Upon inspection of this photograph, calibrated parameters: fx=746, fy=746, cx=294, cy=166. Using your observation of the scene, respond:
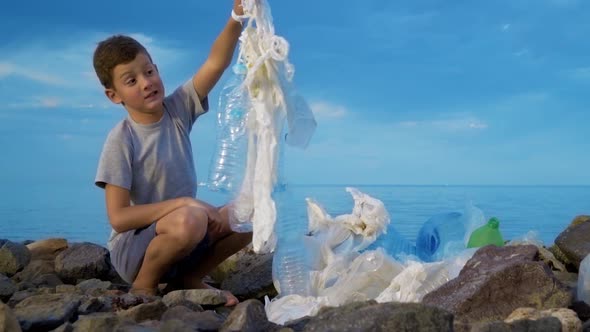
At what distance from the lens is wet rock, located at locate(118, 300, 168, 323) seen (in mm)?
3110

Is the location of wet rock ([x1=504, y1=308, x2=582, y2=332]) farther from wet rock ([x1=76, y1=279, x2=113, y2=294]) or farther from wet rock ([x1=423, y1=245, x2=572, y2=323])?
wet rock ([x1=76, y1=279, x2=113, y2=294])

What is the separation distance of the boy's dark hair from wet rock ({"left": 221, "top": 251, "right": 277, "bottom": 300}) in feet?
4.83

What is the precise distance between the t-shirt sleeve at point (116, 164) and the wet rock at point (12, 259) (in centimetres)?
169

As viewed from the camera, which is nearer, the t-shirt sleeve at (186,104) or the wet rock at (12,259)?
the t-shirt sleeve at (186,104)

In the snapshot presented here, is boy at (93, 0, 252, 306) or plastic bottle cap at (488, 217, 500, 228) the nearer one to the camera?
boy at (93, 0, 252, 306)

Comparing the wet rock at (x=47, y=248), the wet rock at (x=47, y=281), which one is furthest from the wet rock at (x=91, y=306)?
the wet rock at (x=47, y=248)

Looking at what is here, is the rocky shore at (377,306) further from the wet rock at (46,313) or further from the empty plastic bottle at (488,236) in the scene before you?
the empty plastic bottle at (488,236)

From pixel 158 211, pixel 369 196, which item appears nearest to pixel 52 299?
pixel 158 211

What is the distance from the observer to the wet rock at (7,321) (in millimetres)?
2578

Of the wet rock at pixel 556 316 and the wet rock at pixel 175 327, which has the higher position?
the wet rock at pixel 556 316

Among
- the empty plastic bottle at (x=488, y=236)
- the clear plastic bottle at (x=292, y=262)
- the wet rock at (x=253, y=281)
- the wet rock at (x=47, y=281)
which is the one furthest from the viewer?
the wet rock at (x=47, y=281)

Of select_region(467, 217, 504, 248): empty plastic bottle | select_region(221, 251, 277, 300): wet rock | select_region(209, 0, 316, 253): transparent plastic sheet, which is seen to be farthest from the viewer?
select_region(467, 217, 504, 248): empty plastic bottle

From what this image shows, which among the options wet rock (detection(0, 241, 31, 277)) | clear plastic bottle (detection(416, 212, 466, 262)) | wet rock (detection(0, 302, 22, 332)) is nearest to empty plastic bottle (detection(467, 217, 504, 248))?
clear plastic bottle (detection(416, 212, 466, 262))

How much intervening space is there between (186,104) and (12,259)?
210cm
